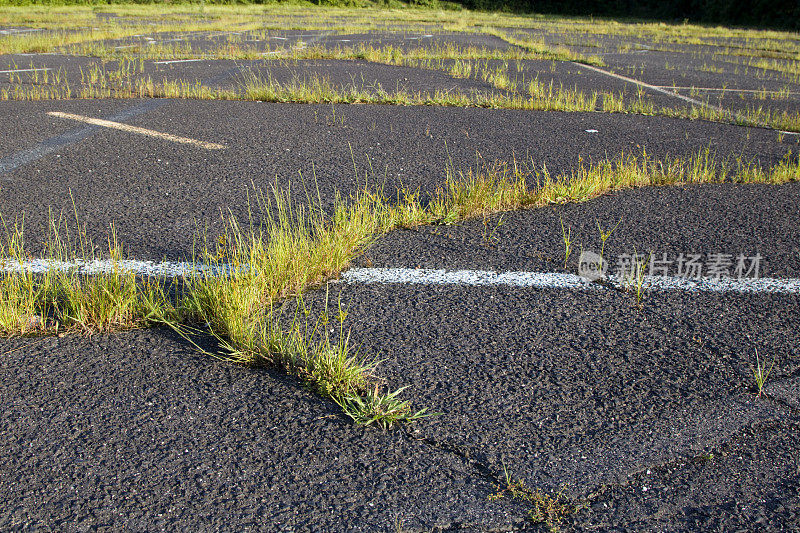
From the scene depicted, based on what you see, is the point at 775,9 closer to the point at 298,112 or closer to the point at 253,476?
the point at 298,112

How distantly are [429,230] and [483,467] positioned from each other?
7.02 ft

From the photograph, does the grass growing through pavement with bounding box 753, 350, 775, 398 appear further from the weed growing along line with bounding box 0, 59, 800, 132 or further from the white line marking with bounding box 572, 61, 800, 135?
the weed growing along line with bounding box 0, 59, 800, 132

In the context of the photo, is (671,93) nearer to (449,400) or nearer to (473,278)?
(473,278)

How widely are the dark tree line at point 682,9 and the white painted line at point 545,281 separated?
A: 1552 inches

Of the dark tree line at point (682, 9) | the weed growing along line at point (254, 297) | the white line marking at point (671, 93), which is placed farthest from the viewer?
the dark tree line at point (682, 9)

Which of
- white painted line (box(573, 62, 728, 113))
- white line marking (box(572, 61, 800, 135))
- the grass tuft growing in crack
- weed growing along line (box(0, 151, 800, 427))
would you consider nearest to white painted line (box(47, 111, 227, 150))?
weed growing along line (box(0, 151, 800, 427))

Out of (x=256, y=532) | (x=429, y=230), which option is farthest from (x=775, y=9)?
(x=256, y=532)

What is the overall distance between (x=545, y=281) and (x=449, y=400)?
1.23m

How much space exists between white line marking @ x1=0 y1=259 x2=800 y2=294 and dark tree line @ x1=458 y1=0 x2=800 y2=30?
129ft

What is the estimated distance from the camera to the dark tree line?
3744 cm

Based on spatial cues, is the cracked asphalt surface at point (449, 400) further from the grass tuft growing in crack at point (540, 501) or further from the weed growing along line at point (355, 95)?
the weed growing along line at point (355, 95)

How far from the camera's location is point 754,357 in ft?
8.58

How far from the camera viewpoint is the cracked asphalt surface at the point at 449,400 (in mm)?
1795

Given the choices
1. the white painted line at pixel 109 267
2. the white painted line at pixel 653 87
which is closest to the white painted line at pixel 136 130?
the white painted line at pixel 109 267
